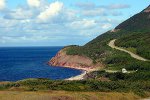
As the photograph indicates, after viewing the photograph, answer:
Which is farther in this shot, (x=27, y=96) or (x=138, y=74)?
(x=138, y=74)

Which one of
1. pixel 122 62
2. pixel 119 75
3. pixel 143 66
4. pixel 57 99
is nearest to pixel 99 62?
pixel 122 62

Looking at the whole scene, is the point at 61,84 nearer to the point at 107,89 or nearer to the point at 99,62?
the point at 107,89

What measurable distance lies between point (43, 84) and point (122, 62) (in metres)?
97.3

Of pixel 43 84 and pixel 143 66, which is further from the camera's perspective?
pixel 143 66

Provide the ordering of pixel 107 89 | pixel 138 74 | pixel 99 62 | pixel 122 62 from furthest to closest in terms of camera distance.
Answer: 1. pixel 99 62
2. pixel 122 62
3. pixel 138 74
4. pixel 107 89

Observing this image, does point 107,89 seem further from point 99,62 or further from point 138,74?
point 99,62

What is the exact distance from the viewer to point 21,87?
76938 mm

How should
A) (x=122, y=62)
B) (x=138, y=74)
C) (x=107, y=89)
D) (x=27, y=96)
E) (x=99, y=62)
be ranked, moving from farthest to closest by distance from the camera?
(x=99, y=62)
(x=122, y=62)
(x=138, y=74)
(x=107, y=89)
(x=27, y=96)

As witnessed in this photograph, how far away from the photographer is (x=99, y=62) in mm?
195125

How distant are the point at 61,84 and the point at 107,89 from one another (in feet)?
30.9

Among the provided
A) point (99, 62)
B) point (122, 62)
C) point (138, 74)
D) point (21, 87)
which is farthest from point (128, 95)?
point (99, 62)

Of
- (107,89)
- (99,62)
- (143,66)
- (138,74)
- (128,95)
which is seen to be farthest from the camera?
(99,62)

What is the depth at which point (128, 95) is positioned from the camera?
75.9 metres

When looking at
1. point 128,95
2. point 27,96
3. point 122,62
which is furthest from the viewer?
point 122,62
